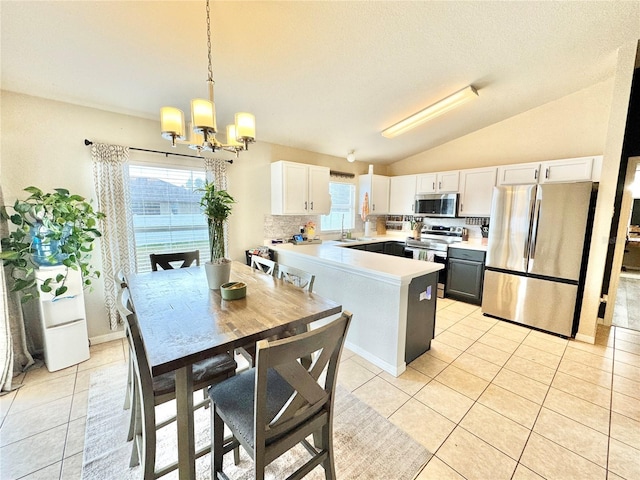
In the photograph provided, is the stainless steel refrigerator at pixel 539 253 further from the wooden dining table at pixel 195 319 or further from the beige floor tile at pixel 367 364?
the wooden dining table at pixel 195 319

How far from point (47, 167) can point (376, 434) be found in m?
3.49

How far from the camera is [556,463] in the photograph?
1.48m

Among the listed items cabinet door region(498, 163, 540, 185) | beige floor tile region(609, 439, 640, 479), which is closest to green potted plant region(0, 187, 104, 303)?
beige floor tile region(609, 439, 640, 479)

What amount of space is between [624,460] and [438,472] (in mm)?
1113

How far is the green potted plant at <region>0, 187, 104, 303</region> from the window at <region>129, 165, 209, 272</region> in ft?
1.96

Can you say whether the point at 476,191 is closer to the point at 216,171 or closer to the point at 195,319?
the point at 216,171

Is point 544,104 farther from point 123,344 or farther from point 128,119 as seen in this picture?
point 123,344

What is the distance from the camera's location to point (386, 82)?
264 cm

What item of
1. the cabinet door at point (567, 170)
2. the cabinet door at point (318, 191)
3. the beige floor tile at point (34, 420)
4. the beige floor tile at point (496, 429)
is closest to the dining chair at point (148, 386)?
the beige floor tile at point (34, 420)

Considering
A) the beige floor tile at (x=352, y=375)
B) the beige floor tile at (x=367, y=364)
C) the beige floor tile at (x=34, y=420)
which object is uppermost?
the beige floor tile at (x=367, y=364)

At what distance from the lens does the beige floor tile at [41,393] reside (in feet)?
6.20

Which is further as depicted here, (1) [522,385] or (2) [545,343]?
(2) [545,343]

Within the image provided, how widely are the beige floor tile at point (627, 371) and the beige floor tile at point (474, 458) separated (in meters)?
1.75

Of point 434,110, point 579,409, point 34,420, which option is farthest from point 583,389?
point 34,420
